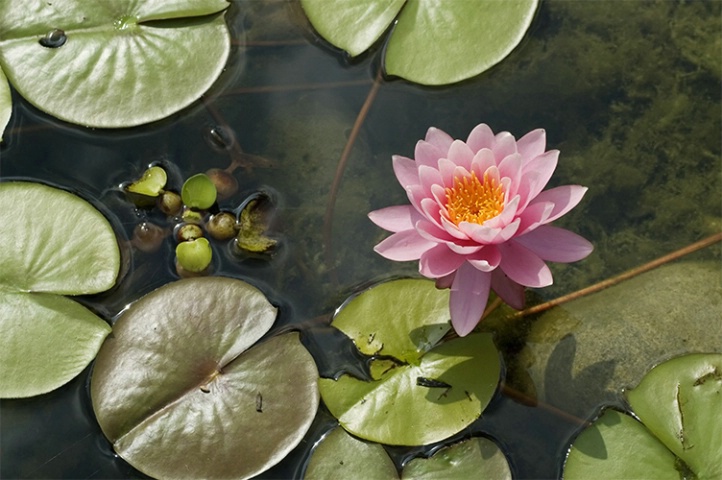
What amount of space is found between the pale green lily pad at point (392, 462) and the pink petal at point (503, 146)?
39.3 inches

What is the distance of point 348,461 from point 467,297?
27.9 inches

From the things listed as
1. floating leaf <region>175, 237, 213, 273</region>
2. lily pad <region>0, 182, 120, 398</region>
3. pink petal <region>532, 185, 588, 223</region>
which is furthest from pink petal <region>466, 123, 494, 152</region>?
lily pad <region>0, 182, 120, 398</region>

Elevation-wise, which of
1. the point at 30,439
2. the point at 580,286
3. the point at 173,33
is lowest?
the point at 30,439

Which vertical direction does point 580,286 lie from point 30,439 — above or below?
above

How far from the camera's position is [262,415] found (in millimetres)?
2506

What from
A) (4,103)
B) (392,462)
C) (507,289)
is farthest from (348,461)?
(4,103)

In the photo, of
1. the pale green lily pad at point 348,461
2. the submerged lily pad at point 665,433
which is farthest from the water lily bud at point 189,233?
the submerged lily pad at point 665,433

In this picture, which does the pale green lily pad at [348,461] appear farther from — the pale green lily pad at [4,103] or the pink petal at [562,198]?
the pale green lily pad at [4,103]

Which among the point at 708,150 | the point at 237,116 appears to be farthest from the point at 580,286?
the point at 237,116

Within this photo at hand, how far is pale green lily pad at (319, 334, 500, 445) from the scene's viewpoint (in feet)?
8.04

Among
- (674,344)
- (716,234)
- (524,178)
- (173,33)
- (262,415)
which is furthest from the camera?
(173,33)

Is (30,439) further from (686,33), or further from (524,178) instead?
(686,33)

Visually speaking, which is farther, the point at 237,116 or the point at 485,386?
the point at 237,116

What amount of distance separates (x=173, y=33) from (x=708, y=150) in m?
2.38
